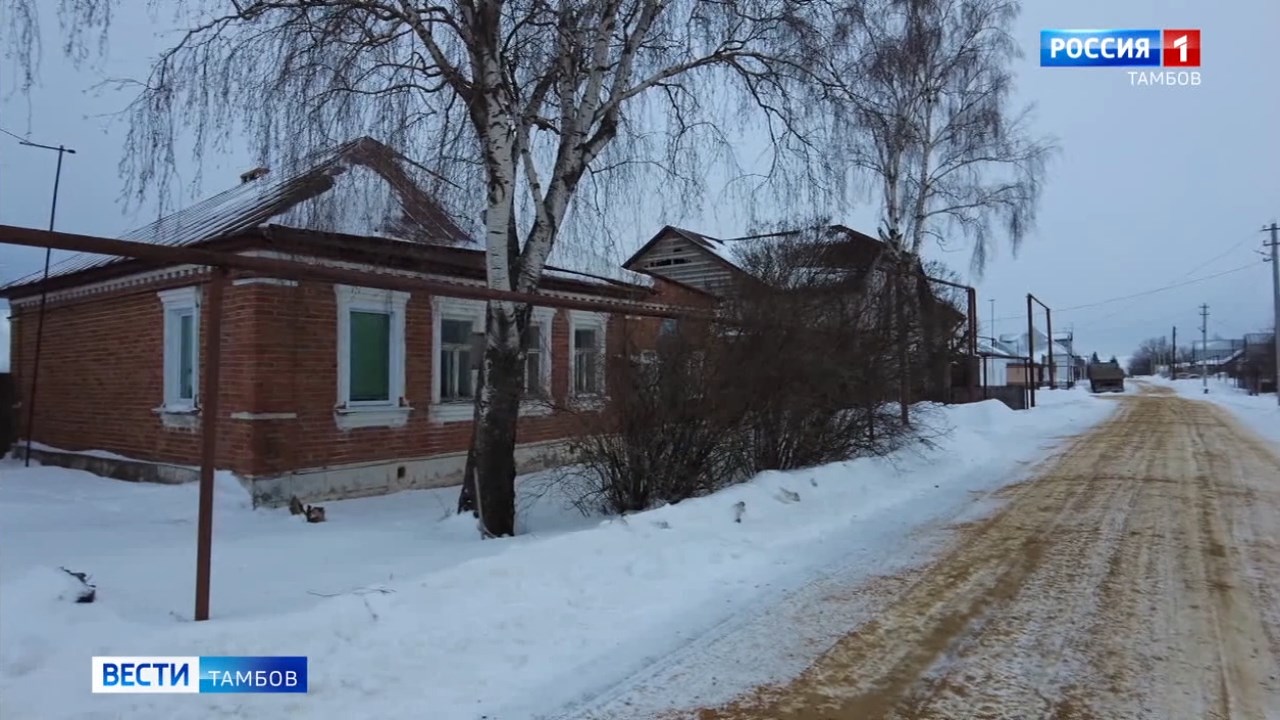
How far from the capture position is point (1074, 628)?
480 centimetres

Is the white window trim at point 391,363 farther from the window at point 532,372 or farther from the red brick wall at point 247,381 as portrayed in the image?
the window at point 532,372

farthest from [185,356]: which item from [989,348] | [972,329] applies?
[989,348]

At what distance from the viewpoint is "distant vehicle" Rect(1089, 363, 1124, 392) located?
66.3 metres

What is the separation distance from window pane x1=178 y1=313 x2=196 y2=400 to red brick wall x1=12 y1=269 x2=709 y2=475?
33 cm

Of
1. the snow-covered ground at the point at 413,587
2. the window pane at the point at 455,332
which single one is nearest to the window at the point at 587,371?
the snow-covered ground at the point at 413,587

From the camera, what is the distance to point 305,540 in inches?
265

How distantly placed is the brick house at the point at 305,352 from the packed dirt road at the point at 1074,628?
143 inches

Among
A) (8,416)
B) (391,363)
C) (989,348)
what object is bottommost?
(8,416)

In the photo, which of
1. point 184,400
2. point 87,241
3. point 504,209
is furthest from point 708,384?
point 184,400

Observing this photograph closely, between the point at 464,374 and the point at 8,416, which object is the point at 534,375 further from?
the point at 8,416

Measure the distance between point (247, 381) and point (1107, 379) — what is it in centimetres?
7221

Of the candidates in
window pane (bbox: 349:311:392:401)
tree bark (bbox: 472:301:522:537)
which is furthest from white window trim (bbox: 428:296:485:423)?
tree bark (bbox: 472:301:522:537)

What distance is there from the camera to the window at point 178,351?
1029 centimetres

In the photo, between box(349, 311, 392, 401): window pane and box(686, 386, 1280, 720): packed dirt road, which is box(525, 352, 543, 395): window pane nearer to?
box(349, 311, 392, 401): window pane
